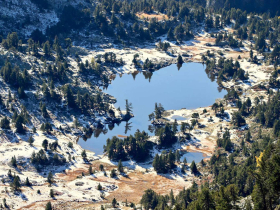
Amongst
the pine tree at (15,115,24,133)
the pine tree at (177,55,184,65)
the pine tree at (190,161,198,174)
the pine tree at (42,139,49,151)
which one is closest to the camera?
the pine tree at (190,161,198,174)

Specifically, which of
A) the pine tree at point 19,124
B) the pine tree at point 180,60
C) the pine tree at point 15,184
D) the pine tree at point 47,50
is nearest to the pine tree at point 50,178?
the pine tree at point 15,184

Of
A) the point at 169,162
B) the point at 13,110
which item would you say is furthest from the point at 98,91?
the point at 169,162

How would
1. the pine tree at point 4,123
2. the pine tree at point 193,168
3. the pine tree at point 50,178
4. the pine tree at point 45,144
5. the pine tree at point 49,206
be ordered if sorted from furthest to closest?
the pine tree at point 4,123 → the pine tree at point 45,144 → the pine tree at point 193,168 → the pine tree at point 50,178 → the pine tree at point 49,206

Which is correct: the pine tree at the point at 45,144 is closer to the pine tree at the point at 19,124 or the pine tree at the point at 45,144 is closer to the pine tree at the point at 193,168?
the pine tree at the point at 19,124

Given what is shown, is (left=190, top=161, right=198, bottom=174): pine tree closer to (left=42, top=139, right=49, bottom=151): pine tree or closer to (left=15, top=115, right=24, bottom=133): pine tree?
(left=42, top=139, right=49, bottom=151): pine tree

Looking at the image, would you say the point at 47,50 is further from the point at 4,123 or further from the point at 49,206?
the point at 49,206

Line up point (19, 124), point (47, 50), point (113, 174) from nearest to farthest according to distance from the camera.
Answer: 1. point (113, 174)
2. point (19, 124)
3. point (47, 50)

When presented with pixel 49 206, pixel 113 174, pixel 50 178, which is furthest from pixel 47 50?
pixel 49 206

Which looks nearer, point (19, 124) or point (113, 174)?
point (113, 174)

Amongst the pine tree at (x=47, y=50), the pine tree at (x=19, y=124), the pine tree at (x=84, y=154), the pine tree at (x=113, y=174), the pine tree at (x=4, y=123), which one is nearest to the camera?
the pine tree at (x=113, y=174)

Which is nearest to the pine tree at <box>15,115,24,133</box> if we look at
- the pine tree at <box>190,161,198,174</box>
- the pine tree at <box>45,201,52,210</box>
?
the pine tree at <box>45,201,52,210</box>

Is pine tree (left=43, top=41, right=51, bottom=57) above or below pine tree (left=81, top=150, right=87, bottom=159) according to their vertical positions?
above

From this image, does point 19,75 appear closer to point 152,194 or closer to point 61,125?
point 61,125
